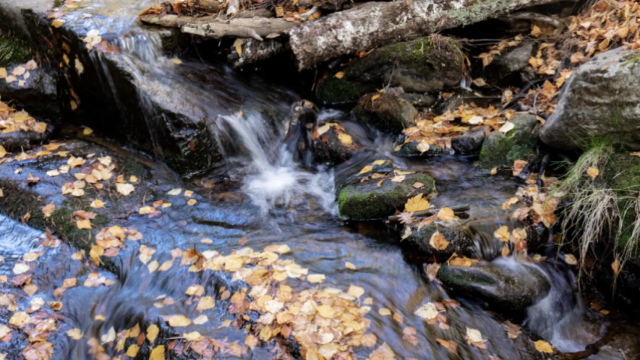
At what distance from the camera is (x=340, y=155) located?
5637 millimetres

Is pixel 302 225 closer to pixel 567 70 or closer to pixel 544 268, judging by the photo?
pixel 544 268

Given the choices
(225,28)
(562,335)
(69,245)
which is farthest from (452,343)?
(225,28)

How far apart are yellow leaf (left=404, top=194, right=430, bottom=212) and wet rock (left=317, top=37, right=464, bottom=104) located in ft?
7.29

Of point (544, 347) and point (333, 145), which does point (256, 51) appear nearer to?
point (333, 145)

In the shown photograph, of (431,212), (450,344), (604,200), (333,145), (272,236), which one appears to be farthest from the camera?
(333,145)

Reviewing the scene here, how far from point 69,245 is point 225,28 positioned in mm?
3409

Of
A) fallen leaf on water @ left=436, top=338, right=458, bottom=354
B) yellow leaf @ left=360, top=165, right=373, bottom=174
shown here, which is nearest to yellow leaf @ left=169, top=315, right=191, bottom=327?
fallen leaf on water @ left=436, top=338, right=458, bottom=354

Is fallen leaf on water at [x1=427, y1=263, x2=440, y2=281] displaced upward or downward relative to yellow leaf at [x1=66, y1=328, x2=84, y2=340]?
upward

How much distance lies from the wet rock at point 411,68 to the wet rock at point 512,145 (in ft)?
4.30

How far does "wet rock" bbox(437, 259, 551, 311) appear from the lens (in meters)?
3.79

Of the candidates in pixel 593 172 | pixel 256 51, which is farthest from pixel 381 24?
pixel 593 172

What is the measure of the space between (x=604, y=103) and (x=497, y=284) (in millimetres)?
2014

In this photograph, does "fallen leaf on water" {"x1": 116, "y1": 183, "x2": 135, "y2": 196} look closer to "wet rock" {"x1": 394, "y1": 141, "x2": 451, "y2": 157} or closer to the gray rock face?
"wet rock" {"x1": 394, "y1": 141, "x2": 451, "y2": 157}

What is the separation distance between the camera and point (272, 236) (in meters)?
4.56
